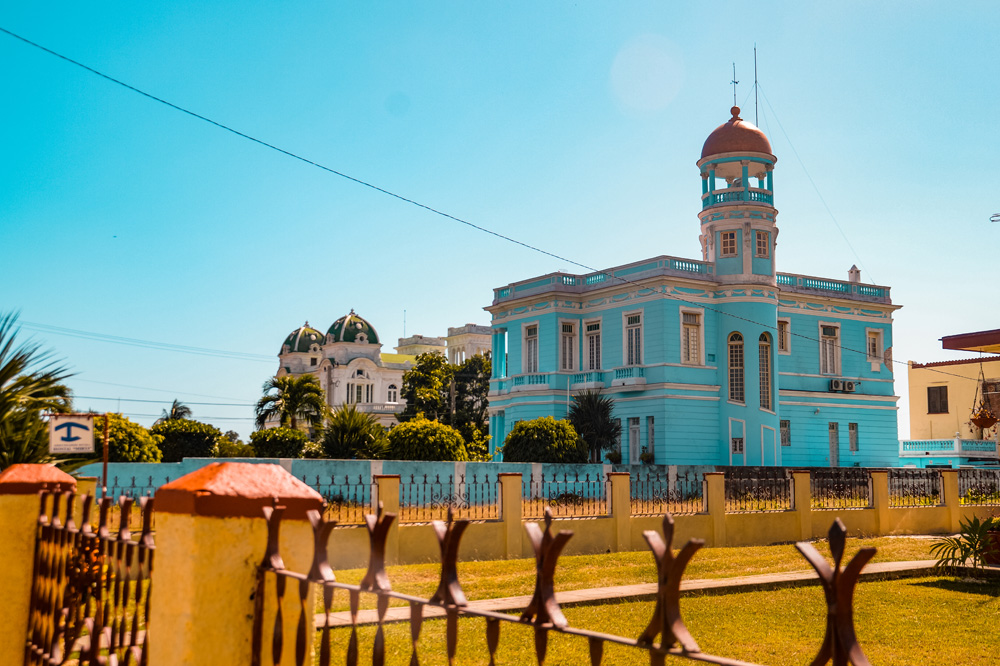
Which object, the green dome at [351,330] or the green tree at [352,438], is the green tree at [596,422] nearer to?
the green tree at [352,438]

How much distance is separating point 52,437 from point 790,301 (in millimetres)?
32341

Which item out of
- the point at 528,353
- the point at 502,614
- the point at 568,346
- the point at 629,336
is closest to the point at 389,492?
the point at 502,614

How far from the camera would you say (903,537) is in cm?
1970

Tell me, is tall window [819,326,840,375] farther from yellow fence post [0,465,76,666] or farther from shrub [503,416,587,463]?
yellow fence post [0,465,76,666]

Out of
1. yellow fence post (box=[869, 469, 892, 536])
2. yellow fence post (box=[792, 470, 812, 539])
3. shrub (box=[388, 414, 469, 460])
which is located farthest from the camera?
shrub (box=[388, 414, 469, 460])

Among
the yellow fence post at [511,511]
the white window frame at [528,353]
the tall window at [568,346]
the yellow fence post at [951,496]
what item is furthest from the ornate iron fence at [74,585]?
the white window frame at [528,353]

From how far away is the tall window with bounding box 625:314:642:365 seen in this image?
1264 inches

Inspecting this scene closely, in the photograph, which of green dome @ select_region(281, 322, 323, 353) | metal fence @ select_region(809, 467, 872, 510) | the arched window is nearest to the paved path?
metal fence @ select_region(809, 467, 872, 510)

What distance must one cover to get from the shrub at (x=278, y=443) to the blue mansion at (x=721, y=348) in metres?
9.59

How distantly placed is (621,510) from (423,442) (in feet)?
25.1

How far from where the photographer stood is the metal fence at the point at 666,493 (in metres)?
18.3

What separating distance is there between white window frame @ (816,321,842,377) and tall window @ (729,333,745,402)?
5834 millimetres

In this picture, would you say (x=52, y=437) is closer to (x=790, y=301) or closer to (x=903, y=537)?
(x=903, y=537)

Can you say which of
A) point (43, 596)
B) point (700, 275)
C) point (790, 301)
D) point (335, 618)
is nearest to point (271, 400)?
point (700, 275)
